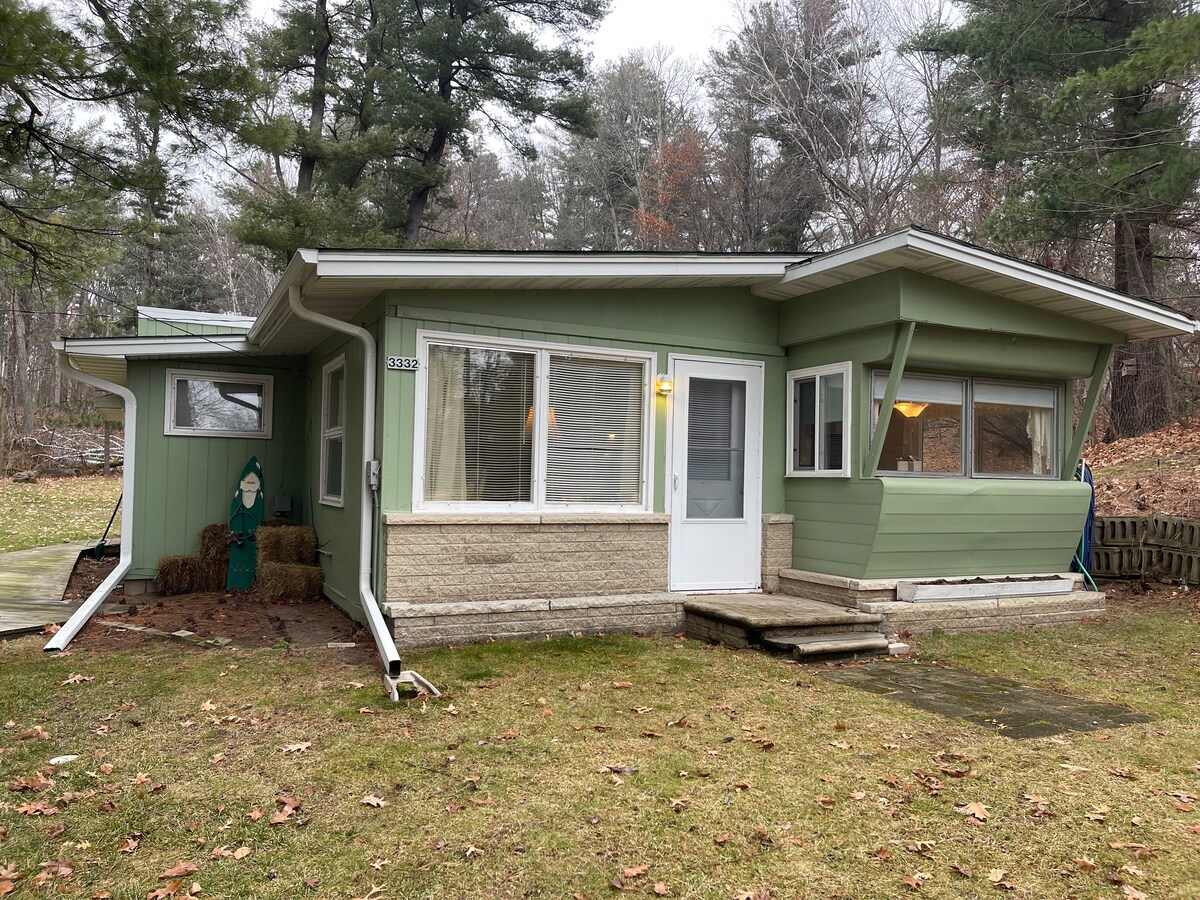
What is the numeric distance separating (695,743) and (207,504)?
20.9ft

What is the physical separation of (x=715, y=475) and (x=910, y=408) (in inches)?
70.6

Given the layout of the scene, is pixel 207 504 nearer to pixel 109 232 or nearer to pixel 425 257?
pixel 109 232

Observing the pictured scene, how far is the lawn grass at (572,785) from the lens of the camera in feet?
9.07

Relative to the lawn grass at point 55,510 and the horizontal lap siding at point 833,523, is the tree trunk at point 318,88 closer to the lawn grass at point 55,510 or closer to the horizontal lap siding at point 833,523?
the lawn grass at point 55,510

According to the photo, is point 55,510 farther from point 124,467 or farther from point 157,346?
point 157,346

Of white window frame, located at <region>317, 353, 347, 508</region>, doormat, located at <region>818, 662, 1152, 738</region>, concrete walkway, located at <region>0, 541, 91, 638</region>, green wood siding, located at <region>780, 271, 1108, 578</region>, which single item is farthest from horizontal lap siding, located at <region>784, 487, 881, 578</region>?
concrete walkway, located at <region>0, 541, 91, 638</region>

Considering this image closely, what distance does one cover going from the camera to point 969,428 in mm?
7410

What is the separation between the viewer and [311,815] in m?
3.16

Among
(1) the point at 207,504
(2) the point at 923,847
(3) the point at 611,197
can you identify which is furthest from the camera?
(3) the point at 611,197

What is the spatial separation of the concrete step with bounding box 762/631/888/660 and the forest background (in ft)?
16.8

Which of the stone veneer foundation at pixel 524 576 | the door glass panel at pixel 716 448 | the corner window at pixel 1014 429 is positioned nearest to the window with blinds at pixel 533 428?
the stone veneer foundation at pixel 524 576

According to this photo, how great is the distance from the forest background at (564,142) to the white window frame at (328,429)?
1898mm

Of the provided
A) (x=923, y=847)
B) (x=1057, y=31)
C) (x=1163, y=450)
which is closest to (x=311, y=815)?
(x=923, y=847)

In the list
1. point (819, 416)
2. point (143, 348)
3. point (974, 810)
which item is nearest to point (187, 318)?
point (143, 348)
